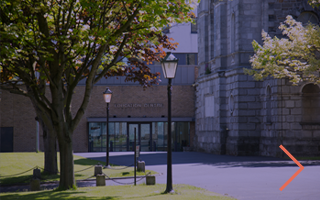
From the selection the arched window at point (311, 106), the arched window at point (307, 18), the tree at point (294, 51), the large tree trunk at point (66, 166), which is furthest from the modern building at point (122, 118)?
the large tree trunk at point (66, 166)

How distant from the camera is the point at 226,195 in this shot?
34.6 feet

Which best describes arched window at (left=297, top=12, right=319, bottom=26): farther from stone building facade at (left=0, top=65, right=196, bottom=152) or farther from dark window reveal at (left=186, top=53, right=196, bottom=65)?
dark window reveal at (left=186, top=53, right=196, bottom=65)

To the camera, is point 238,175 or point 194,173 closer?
point 238,175

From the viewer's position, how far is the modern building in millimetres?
38000

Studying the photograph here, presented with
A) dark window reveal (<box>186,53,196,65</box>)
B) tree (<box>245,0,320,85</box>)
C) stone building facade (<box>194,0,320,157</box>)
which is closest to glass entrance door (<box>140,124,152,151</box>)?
dark window reveal (<box>186,53,196,65</box>)

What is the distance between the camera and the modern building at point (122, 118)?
38000mm

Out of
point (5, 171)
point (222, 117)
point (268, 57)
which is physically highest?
point (268, 57)

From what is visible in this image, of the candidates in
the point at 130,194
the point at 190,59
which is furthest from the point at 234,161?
the point at 190,59

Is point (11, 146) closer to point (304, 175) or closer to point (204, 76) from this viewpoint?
point (204, 76)

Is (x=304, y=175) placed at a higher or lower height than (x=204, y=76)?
lower

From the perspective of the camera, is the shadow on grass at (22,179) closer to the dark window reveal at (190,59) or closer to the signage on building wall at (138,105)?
the signage on building wall at (138,105)

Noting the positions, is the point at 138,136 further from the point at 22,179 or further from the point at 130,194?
the point at 130,194

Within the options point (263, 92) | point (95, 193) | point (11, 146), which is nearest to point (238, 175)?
point (95, 193)

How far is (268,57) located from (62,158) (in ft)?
46.3
